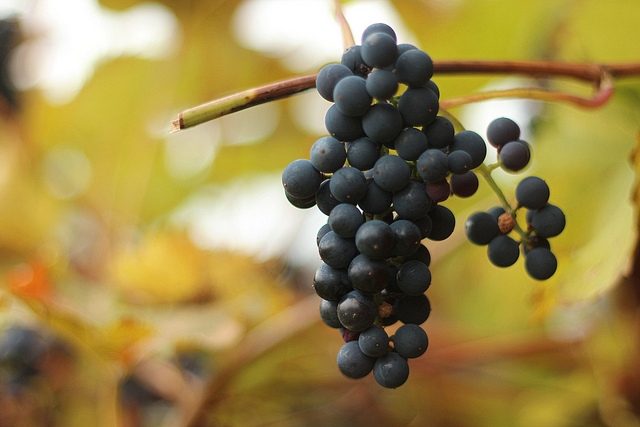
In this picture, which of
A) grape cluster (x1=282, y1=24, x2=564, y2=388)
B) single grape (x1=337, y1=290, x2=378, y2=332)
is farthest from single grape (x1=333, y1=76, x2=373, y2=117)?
single grape (x1=337, y1=290, x2=378, y2=332)

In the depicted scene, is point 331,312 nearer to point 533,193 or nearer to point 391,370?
point 391,370

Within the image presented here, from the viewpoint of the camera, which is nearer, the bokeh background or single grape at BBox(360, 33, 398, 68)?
single grape at BBox(360, 33, 398, 68)

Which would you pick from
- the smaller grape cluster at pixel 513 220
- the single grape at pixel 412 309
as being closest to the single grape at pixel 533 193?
the smaller grape cluster at pixel 513 220

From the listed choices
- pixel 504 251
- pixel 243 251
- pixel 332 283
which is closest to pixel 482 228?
pixel 504 251

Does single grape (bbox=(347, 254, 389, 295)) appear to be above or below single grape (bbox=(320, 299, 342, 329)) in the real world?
above

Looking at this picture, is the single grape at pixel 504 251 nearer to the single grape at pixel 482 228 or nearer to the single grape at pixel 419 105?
the single grape at pixel 482 228

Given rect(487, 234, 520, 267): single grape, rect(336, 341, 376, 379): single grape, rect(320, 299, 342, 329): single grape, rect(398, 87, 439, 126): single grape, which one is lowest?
rect(336, 341, 376, 379): single grape

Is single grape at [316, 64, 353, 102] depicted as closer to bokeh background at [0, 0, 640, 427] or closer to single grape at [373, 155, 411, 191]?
single grape at [373, 155, 411, 191]
